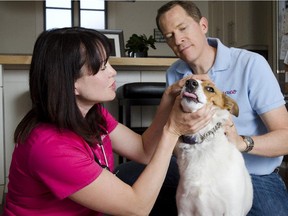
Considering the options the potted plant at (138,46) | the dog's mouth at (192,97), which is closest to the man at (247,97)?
the dog's mouth at (192,97)

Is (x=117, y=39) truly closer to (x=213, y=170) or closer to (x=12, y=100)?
(x=12, y=100)

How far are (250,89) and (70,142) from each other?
707mm

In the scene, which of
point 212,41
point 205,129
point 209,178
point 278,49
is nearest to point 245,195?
point 209,178

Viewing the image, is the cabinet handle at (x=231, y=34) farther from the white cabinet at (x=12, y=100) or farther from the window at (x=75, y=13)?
the white cabinet at (x=12, y=100)

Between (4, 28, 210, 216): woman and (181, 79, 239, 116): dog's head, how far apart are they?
0.03m

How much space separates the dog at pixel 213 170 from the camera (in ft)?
3.73

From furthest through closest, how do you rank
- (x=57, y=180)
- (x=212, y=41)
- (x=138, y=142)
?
1. (x=212, y=41)
2. (x=138, y=142)
3. (x=57, y=180)

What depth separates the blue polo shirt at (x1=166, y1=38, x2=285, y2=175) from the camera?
1316 mm

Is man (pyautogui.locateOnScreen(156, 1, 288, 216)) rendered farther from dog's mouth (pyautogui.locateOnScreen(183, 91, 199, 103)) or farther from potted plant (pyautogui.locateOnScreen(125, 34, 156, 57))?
potted plant (pyautogui.locateOnScreen(125, 34, 156, 57))

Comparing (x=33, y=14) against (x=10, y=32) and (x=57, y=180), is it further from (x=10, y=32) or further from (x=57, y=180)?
(x=57, y=180)

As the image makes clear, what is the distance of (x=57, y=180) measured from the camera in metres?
0.96

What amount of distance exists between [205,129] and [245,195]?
257 millimetres

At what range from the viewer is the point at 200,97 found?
108 cm

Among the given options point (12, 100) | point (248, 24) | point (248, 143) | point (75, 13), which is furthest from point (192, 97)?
point (75, 13)
